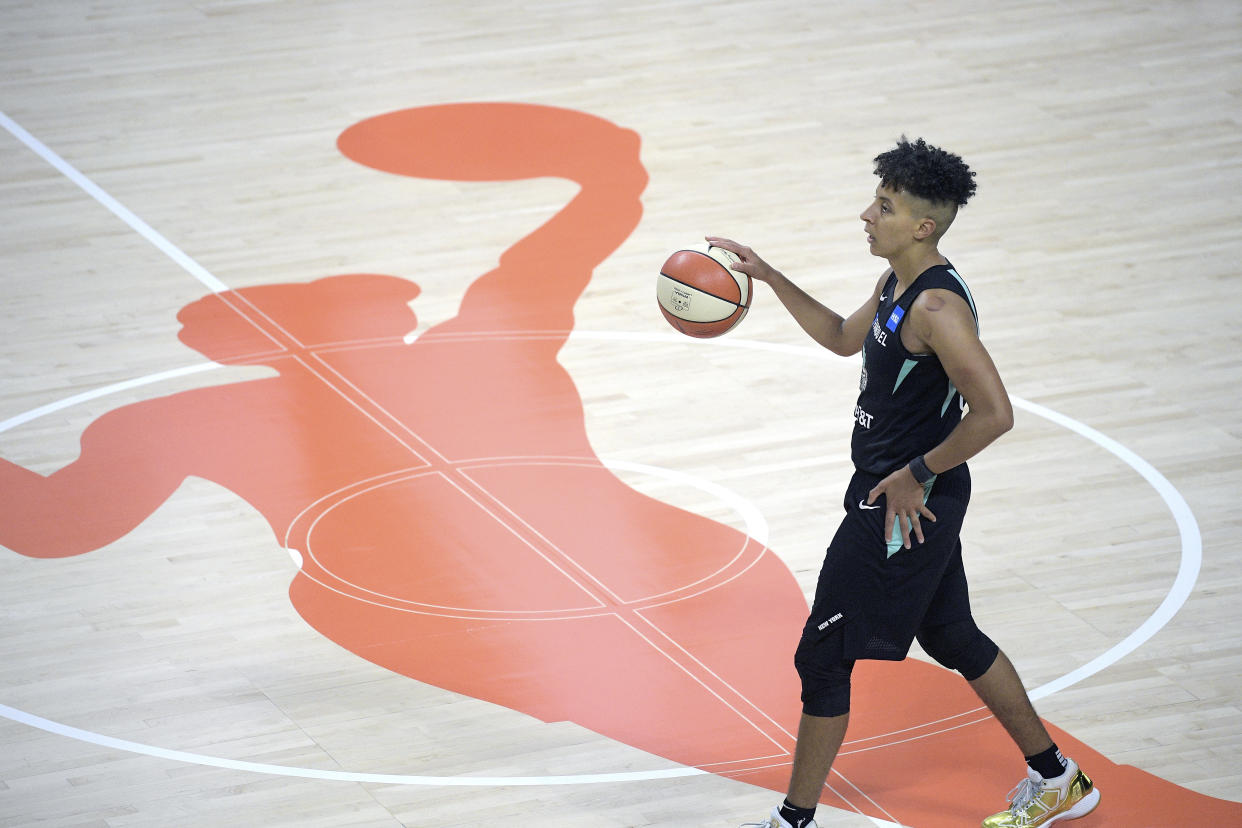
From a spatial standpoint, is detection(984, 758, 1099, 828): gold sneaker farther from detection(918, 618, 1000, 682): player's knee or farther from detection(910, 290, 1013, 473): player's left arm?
detection(910, 290, 1013, 473): player's left arm

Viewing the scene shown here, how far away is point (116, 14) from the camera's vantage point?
1384cm

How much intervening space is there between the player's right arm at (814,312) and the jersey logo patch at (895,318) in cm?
34

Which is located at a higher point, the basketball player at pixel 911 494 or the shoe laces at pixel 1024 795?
the basketball player at pixel 911 494

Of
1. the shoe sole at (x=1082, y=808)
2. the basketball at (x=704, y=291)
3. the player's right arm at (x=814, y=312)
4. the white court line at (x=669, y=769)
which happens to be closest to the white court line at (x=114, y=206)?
the white court line at (x=669, y=769)

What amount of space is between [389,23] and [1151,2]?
5.90 meters

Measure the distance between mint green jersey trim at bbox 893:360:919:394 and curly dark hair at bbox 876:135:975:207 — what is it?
1.43 feet

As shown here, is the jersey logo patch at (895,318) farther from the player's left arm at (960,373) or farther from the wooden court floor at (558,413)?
the wooden court floor at (558,413)

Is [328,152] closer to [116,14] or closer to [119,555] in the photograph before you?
[116,14]

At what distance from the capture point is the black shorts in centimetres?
485

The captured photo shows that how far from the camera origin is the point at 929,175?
4699 mm

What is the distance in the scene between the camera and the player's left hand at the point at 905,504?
15.6 feet

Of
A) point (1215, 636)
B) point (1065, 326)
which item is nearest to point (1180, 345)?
point (1065, 326)

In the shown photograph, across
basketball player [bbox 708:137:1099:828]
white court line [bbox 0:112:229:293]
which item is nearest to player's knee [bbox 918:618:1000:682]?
basketball player [bbox 708:137:1099:828]

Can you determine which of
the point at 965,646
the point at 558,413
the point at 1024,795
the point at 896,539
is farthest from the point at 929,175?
the point at 558,413
